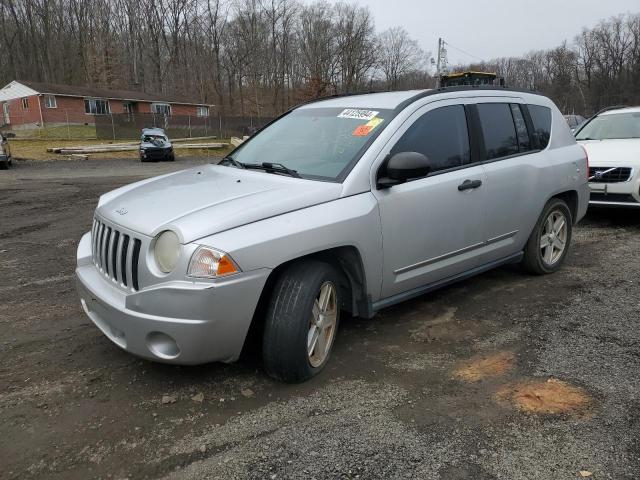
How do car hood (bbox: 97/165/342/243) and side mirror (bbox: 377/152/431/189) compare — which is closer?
car hood (bbox: 97/165/342/243)

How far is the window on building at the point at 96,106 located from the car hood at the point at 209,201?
1923 inches

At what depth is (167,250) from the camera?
2.86m

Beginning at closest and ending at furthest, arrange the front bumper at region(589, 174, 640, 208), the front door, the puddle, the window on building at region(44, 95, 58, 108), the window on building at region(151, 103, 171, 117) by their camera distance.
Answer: the puddle
the front door
the front bumper at region(589, 174, 640, 208)
the window on building at region(44, 95, 58, 108)
the window on building at region(151, 103, 171, 117)

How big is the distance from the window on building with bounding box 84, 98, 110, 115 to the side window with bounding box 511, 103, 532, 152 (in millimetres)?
48990

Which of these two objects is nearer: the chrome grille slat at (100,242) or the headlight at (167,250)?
the headlight at (167,250)

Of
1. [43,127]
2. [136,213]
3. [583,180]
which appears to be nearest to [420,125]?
[136,213]

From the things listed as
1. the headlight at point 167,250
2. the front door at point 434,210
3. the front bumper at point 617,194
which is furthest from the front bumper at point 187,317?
the front bumper at point 617,194

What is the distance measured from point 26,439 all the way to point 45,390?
0.50 meters

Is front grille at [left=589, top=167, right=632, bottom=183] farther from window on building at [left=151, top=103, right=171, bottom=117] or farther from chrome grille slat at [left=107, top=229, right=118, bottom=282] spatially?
window on building at [left=151, top=103, right=171, bottom=117]

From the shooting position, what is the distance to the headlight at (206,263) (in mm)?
2744

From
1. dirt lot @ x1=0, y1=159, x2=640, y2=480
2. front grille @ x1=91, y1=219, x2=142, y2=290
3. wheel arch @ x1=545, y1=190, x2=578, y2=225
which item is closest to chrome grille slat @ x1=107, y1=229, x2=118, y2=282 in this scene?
front grille @ x1=91, y1=219, x2=142, y2=290

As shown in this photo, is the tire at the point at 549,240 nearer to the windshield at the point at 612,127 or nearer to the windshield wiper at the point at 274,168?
the windshield wiper at the point at 274,168

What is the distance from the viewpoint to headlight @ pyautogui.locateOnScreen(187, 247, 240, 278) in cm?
274

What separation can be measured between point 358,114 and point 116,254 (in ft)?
6.77
